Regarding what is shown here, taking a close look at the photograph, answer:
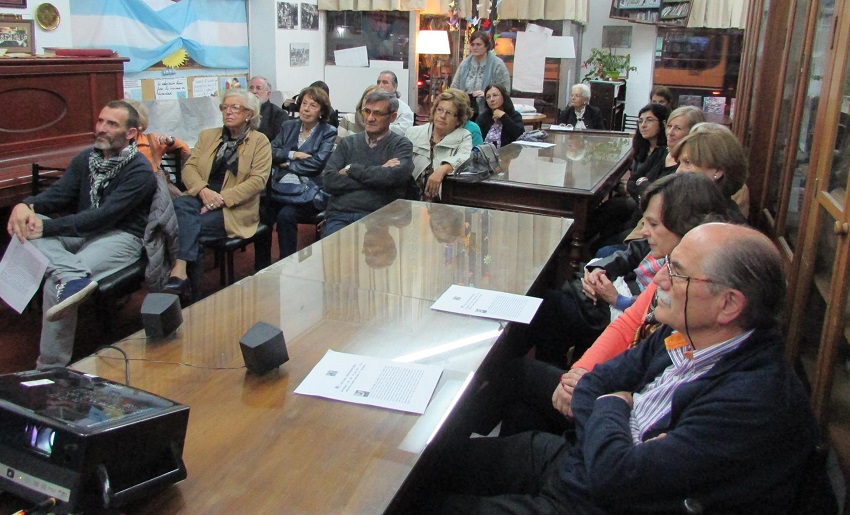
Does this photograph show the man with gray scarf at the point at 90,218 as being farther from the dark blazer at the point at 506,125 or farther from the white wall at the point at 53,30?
the dark blazer at the point at 506,125

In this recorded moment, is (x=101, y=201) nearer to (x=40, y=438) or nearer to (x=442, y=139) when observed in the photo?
(x=442, y=139)

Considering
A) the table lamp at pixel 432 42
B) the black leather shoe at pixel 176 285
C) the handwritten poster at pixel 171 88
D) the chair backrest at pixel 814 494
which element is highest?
the table lamp at pixel 432 42

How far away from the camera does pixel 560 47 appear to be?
7594 millimetres

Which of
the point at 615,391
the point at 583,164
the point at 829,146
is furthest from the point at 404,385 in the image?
the point at 583,164

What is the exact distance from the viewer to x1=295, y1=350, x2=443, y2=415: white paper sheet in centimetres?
147

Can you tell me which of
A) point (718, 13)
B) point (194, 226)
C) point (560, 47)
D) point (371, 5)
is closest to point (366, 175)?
point (194, 226)

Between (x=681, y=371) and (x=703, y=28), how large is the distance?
816 centimetres

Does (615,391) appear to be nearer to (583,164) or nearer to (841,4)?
(841,4)

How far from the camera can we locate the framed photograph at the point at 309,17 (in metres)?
6.64

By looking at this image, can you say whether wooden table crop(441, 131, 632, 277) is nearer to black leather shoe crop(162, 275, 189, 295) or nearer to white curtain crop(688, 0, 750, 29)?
black leather shoe crop(162, 275, 189, 295)

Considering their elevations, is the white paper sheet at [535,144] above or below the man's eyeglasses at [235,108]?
below

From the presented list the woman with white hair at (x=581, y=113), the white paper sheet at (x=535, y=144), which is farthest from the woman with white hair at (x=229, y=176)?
the woman with white hair at (x=581, y=113)

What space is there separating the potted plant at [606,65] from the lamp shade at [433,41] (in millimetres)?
2337

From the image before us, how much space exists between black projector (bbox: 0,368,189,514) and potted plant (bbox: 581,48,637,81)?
26.1 ft
